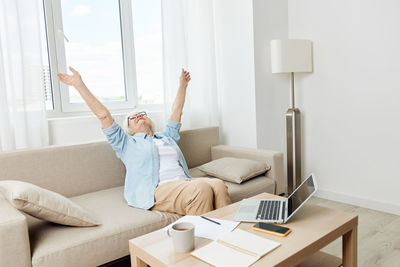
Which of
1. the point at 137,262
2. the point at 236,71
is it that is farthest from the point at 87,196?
the point at 236,71

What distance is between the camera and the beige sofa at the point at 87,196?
145 centimetres

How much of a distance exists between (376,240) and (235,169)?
1.08m

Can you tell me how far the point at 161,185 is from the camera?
6.85 feet

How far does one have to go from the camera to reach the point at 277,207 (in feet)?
5.31

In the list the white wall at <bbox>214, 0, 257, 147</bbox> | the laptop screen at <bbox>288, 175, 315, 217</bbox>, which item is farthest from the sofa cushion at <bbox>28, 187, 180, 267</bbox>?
the white wall at <bbox>214, 0, 257, 147</bbox>

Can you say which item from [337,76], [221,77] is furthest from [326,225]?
[221,77]

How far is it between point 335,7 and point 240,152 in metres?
1.57

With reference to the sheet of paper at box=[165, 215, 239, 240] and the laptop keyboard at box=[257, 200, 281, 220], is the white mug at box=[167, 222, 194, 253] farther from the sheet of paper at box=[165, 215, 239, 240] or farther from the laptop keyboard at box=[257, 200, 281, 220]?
the laptop keyboard at box=[257, 200, 281, 220]

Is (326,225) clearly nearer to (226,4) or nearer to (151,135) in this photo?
(151,135)

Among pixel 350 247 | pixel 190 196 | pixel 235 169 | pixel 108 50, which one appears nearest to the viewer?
pixel 350 247

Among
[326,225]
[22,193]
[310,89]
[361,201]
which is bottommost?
[361,201]

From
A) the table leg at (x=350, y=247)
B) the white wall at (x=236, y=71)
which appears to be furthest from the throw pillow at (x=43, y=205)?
the white wall at (x=236, y=71)

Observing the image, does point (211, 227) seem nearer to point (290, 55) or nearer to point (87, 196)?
point (87, 196)

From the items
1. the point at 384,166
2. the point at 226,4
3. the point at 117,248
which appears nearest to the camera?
the point at 117,248
